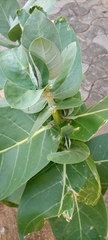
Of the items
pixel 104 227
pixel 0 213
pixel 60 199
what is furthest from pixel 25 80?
pixel 0 213

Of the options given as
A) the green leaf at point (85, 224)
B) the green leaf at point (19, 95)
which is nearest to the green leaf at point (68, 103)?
the green leaf at point (19, 95)

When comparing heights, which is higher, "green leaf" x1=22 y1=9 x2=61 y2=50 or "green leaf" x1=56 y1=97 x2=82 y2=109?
"green leaf" x1=22 y1=9 x2=61 y2=50

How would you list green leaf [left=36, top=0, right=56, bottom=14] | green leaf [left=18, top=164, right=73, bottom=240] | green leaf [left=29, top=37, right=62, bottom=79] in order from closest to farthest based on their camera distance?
1. green leaf [left=29, top=37, right=62, bottom=79]
2. green leaf [left=36, top=0, right=56, bottom=14]
3. green leaf [left=18, top=164, right=73, bottom=240]

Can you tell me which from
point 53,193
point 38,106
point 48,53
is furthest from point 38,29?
point 53,193

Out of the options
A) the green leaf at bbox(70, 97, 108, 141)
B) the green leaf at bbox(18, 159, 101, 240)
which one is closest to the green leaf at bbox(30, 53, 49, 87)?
the green leaf at bbox(70, 97, 108, 141)

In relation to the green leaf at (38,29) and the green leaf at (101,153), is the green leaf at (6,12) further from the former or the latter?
the green leaf at (101,153)

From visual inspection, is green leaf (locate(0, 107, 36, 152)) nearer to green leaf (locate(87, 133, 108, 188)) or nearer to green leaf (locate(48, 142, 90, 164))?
green leaf (locate(48, 142, 90, 164))
